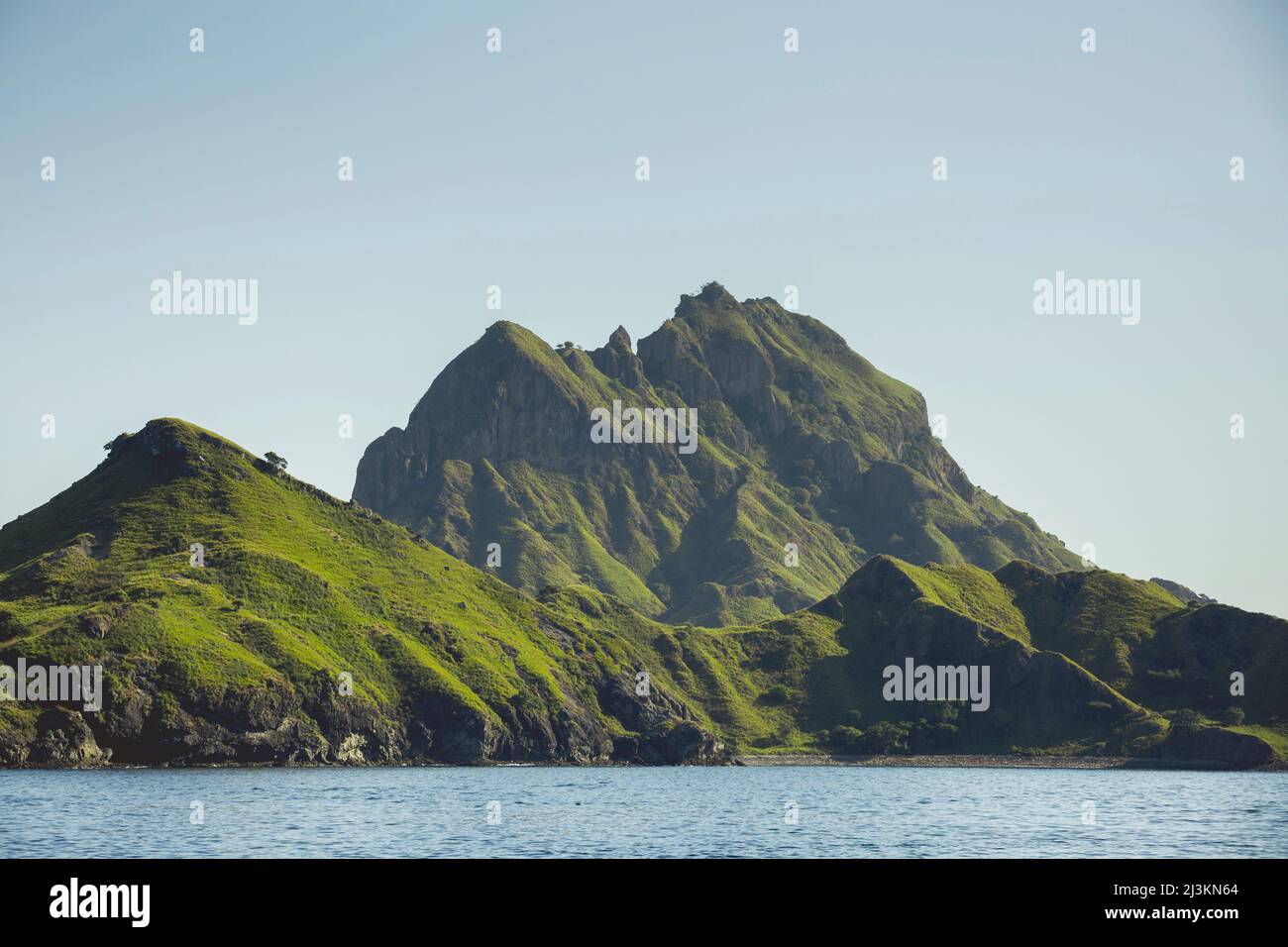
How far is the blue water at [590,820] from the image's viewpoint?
84.9 meters

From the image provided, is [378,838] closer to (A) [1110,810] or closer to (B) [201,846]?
(B) [201,846]

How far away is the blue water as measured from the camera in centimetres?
8488

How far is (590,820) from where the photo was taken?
Result: 369ft
